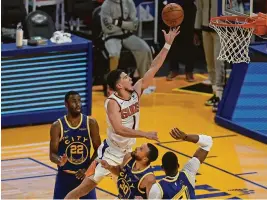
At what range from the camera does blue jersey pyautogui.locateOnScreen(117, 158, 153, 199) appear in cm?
851

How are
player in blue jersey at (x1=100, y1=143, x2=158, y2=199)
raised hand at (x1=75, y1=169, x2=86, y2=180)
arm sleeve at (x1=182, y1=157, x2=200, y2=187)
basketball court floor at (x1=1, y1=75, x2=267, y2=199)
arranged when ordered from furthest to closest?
basketball court floor at (x1=1, y1=75, x2=267, y2=199), raised hand at (x1=75, y1=169, x2=86, y2=180), player in blue jersey at (x1=100, y1=143, x2=158, y2=199), arm sleeve at (x1=182, y1=157, x2=200, y2=187)

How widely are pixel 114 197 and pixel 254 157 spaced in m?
2.56

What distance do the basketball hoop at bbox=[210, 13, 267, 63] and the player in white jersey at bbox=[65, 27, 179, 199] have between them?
160 cm

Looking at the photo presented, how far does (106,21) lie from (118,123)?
19.5 ft

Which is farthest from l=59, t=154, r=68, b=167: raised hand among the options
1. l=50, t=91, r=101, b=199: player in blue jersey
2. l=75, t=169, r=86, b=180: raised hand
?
l=75, t=169, r=86, b=180: raised hand

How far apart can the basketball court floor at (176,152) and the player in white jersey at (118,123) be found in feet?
4.62

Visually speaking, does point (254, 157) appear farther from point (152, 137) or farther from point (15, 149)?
point (152, 137)

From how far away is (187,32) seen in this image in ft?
55.6

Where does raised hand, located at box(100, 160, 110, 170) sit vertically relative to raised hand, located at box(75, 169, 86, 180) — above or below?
above

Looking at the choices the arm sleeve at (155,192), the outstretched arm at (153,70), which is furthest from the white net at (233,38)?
the arm sleeve at (155,192)

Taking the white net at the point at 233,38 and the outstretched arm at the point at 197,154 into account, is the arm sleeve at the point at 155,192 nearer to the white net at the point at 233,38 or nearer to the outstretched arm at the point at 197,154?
the outstretched arm at the point at 197,154

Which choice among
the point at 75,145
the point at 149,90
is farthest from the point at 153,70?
the point at 149,90

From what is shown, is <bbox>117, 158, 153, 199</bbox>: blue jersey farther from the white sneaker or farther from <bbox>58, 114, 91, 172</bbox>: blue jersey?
the white sneaker

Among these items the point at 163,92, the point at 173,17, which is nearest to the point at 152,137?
the point at 173,17
